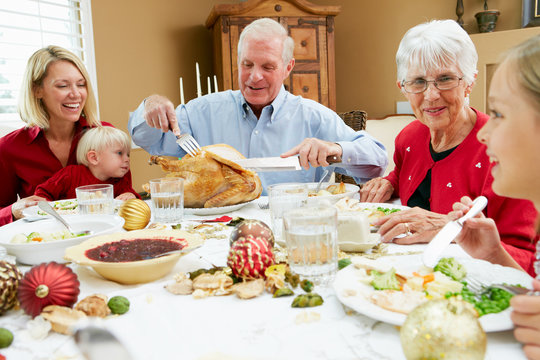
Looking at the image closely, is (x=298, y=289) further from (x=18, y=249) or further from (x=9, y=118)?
(x=9, y=118)

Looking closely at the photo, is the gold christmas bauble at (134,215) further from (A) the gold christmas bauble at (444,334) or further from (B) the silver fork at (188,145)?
(A) the gold christmas bauble at (444,334)

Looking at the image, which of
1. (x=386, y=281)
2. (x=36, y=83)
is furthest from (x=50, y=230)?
(x=36, y=83)

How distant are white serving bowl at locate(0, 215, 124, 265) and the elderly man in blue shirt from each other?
1.02 metres

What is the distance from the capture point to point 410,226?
1.06 meters

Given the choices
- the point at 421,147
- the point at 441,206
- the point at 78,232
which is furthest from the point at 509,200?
the point at 78,232

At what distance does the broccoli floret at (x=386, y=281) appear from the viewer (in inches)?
28.0

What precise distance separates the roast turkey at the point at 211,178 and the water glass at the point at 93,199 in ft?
0.66

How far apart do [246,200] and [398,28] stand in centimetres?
341

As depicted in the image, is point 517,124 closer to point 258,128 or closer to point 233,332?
point 233,332

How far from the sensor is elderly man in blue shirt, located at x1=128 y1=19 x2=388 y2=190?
7.07 ft

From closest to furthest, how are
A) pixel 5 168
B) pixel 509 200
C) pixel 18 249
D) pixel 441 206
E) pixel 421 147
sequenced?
1. pixel 18 249
2. pixel 509 200
3. pixel 441 206
4. pixel 421 147
5. pixel 5 168

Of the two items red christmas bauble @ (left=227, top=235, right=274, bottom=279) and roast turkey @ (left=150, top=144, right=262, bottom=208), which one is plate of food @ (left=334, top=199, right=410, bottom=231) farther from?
roast turkey @ (left=150, top=144, right=262, bottom=208)

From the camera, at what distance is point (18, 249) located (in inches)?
36.4

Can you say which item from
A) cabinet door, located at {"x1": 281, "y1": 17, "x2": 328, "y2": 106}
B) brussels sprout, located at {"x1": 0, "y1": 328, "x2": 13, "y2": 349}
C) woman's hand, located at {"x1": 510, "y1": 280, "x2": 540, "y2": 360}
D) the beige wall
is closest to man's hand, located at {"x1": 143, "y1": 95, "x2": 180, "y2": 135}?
brussels sprout, located at {"x1": 0, "y1": 328, "x2": 13, "y2": 349}
